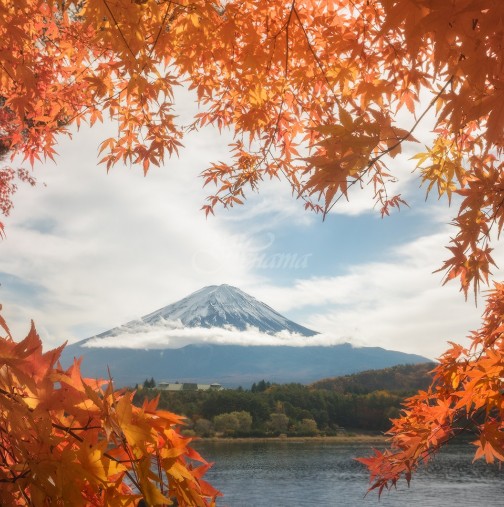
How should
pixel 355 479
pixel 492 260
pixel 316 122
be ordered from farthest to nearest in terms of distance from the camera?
pixel 355 479 < pixel 316 122 < pixel 492 260

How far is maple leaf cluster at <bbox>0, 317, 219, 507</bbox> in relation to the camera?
1.03 meters

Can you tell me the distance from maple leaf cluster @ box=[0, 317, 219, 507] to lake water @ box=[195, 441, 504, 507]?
82.4ft

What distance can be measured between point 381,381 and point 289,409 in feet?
49.0

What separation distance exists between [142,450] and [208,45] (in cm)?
337

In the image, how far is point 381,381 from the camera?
72.4 meters

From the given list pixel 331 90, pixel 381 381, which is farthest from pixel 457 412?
pixel 381 381

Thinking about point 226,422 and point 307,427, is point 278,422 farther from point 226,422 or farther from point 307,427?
Result: point 226,422

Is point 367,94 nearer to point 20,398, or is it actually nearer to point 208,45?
point 208,45

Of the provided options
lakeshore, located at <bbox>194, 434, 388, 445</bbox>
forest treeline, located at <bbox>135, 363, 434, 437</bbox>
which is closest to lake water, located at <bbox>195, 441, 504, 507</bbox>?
forest treeline, located at <bbox>135, 363, 434, 437</bbox>

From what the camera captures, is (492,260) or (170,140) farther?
(170,140)

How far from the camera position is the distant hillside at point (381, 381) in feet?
228

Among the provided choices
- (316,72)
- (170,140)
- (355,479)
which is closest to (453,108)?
(316,72)

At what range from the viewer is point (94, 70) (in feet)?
13.7

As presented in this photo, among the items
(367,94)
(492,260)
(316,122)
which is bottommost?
(492,260)
